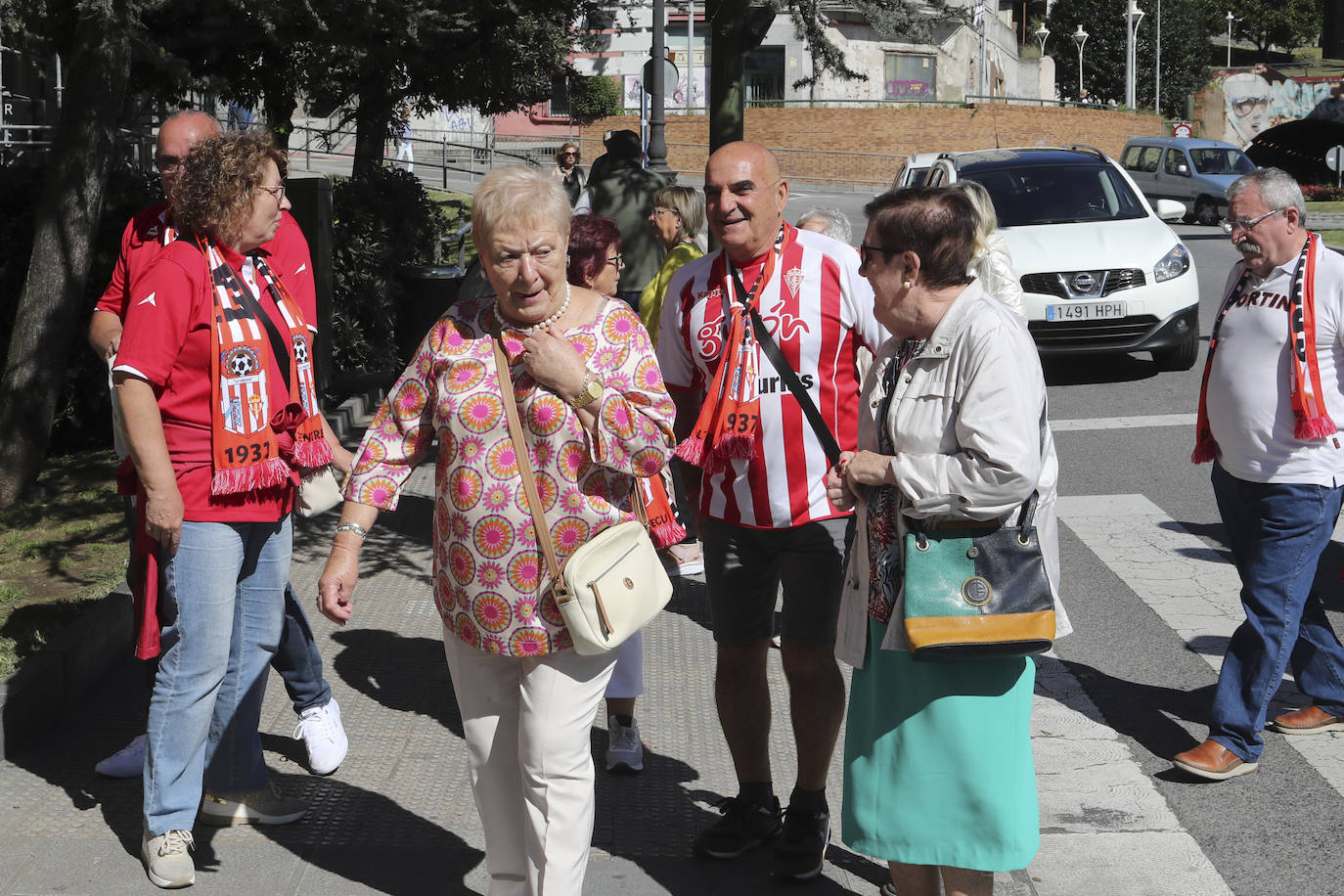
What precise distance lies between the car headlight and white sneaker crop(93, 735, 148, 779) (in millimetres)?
9588

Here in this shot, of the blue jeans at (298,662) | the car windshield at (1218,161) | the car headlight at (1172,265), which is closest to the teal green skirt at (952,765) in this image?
the blue jeans at (298,662)

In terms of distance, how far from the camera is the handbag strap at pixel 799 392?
155 inches

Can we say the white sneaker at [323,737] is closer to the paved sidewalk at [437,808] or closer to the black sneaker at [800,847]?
Answer: the paved sidewalk at [437,808]

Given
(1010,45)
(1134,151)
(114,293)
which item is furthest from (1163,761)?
(1010,45)

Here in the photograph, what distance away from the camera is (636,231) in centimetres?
736

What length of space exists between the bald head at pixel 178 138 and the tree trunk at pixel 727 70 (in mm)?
3979

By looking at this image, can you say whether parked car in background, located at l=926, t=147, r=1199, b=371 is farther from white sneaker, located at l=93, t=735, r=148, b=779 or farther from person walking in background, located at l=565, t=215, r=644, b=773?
white sneaker, located at l=93, t=735, r=148, b=779

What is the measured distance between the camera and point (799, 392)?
12.9 feet

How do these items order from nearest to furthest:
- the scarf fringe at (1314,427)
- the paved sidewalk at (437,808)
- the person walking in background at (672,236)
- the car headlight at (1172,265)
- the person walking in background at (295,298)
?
the paved sidewalk at (437,808) → the person walking in background at (295,298) → the scarf fringe at (1314,427) → the person walking in background at (672,236) → the car headlight at (1172,265)

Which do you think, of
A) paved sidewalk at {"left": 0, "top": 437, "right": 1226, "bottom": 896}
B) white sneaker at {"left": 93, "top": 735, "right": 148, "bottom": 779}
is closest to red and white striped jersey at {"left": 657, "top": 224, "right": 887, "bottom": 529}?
paved sidewalk at {"left": 0, "top": 437, "right": 1226, "bottom": 896}

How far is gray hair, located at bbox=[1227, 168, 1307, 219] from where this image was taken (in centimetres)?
473

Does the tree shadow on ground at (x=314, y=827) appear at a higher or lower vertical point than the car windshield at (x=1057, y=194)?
lower

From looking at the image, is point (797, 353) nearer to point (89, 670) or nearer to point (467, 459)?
point (467, 459)

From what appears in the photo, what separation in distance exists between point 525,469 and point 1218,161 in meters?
34.8
